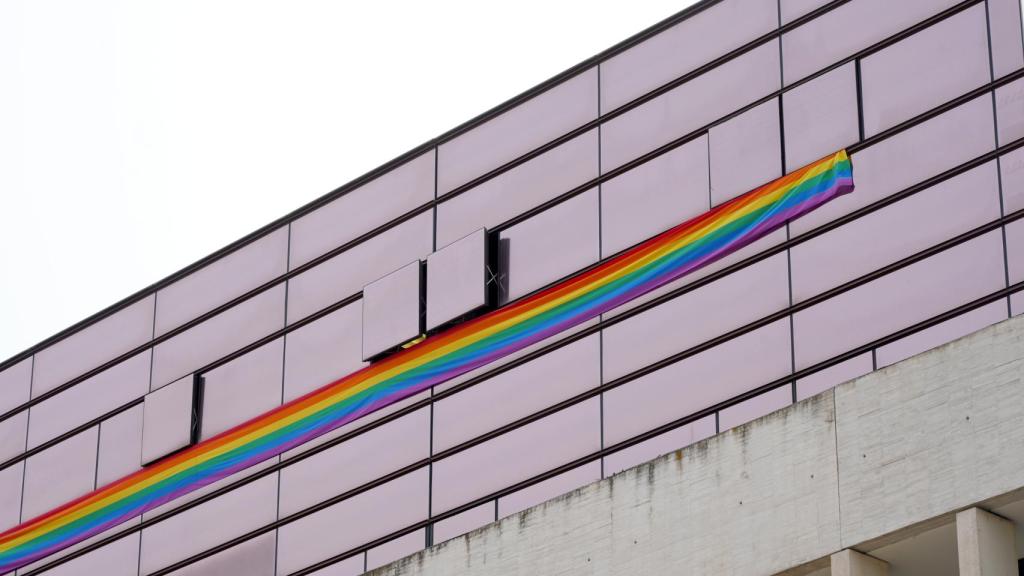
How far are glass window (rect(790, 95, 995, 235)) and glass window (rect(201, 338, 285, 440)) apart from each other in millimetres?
10668

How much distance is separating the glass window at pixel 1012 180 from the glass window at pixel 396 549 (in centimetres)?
1040

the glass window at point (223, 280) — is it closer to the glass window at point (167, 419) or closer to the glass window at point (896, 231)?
the glass window at point (167, 419)

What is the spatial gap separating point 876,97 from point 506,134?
7.24 meters

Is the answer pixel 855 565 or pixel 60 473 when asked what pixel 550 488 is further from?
pixel 60 473

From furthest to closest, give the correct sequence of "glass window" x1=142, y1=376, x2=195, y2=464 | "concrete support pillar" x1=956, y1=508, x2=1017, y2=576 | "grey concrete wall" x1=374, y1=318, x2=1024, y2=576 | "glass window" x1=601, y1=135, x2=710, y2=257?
"glass window" x1=142, y1=376, x2=195, y2=464 < "glass window" x1=601, y1=135, x2=710, y2=257 < "grey concrete wall" x1=374, y1=318, x2=1024, y2=576 < "concrete support pillar" x1=956, y1=508, x2=1017, y2=576

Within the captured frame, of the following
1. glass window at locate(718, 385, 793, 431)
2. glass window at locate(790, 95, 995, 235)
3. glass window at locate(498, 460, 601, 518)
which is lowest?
glass window at locate(498, 460, 601, 518)

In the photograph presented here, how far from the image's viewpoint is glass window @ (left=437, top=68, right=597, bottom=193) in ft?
121

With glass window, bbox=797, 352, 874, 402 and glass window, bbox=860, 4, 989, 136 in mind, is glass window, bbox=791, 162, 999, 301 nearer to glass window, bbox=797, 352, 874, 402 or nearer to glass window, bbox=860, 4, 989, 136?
glass window, bbox=797, 352, 874, 402

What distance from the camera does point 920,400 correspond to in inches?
1014

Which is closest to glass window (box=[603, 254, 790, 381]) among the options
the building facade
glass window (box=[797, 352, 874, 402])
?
the building facade

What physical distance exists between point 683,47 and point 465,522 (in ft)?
26.7

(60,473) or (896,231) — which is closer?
(896,231)

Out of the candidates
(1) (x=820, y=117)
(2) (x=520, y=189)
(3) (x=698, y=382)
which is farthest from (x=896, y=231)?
(2) (x=520, y=189)

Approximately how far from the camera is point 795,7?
34594mm
